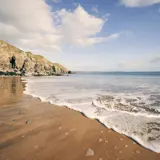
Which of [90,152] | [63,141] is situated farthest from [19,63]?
[90,152]

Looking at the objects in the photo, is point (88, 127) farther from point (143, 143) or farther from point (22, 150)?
point (22, 150)

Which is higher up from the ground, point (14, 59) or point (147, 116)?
point (14, 59)

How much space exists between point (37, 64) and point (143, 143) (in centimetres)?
11580

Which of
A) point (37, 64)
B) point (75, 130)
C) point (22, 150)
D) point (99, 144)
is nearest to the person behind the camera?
point (22, 150)

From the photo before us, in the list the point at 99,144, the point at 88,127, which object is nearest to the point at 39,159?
the point at 99,144

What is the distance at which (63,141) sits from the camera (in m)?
4.51

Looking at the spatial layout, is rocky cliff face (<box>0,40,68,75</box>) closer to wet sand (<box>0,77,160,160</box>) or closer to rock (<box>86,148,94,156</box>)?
wet sand (<box>0,77,160,160</box>)

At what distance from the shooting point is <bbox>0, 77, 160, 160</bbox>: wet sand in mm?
3730

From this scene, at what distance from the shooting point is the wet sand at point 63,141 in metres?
3.73

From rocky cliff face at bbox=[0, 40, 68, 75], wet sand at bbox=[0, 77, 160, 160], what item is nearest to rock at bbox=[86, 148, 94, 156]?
wet sand at bbox=[0, 77, 160, 160]

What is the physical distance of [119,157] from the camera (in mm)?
3656

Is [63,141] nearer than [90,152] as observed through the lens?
No

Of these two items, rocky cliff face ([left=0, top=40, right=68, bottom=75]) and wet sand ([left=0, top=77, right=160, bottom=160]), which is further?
rocky cliff face ([left=0, top=40, right=68, bottom=75])

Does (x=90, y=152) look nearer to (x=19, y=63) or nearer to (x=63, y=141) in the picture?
(x=63, y=141)
